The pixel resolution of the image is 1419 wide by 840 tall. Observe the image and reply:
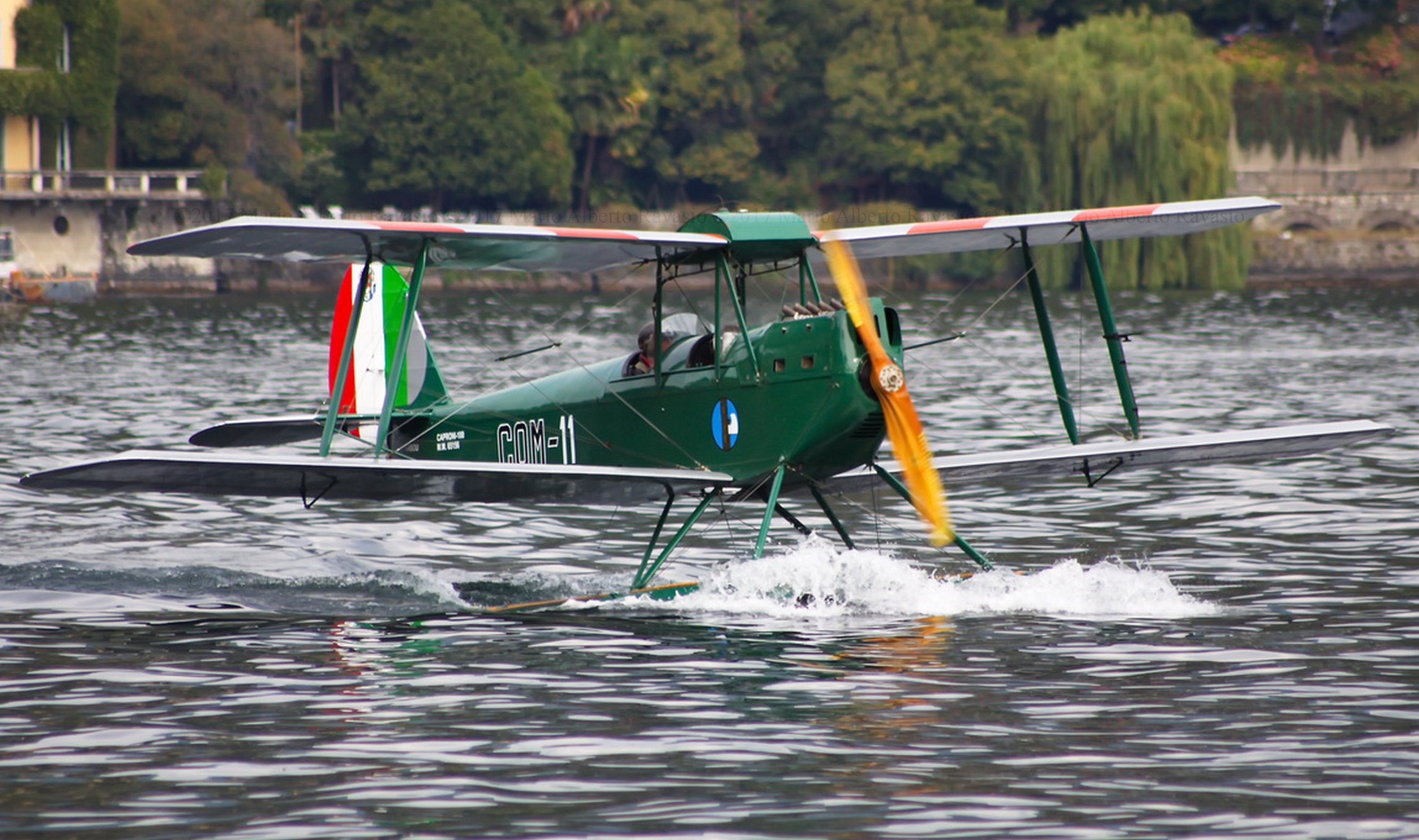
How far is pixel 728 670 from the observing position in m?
10.1

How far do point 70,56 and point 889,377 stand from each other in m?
72.8

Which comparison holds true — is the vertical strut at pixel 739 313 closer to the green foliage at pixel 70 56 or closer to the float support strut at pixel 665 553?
the float support strut at pixel 665 553

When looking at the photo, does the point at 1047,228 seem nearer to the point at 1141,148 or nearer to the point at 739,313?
the point at 739,313

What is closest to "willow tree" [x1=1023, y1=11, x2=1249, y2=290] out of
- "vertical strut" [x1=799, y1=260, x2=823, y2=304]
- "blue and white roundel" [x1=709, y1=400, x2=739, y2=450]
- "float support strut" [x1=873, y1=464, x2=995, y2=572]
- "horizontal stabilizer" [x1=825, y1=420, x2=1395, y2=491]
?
"horizontal stabilizer" [x1=825, y1=420, x2=1395, y2=491]

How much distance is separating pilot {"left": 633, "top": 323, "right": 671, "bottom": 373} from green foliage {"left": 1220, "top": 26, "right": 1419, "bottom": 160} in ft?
299

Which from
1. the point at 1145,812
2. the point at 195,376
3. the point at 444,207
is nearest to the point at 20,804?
the point at 1145,812

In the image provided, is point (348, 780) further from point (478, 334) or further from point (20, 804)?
point (478, 334)

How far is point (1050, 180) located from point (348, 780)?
67.8 m

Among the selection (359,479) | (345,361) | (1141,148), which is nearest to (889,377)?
(359,479)

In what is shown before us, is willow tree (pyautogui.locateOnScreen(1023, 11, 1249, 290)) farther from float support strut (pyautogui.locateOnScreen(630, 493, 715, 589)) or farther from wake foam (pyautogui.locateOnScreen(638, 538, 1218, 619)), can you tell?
float support strut (pyautogui.locateOnScreen(630, 493, 715, 589))

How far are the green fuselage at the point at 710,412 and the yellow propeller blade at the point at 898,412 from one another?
0.12 meters

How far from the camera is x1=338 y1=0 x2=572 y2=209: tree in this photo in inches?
3337

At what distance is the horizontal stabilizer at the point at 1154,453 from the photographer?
41.2ft

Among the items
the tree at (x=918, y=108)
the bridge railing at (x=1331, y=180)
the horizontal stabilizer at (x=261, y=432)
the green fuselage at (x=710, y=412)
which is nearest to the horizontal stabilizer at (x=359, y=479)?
the green fuselage at (x=710, y=412)
